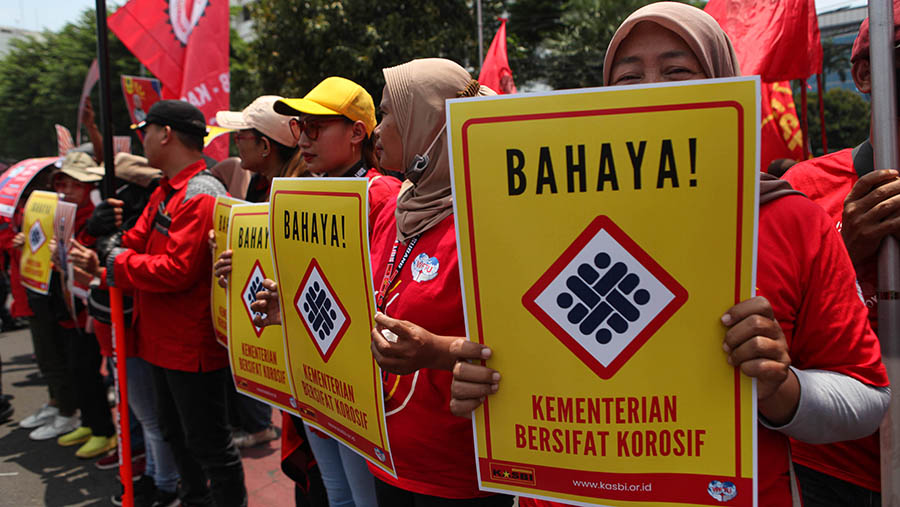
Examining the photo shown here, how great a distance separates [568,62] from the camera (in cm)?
2022

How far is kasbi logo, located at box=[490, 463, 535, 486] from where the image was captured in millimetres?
1151

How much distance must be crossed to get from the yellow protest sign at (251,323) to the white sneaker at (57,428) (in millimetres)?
3527

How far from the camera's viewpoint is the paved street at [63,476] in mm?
3977

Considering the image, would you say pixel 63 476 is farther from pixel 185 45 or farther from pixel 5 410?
pixel 185 45

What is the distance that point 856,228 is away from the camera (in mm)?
1285

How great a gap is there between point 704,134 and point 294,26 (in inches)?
563

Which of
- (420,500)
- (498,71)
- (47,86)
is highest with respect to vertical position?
(47,86)

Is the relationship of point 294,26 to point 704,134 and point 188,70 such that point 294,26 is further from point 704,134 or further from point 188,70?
point 704,134

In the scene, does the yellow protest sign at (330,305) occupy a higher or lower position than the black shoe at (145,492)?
higher

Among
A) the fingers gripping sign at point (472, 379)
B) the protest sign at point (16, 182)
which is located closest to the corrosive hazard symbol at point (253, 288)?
the fingers gripping sign at point (472, 379)

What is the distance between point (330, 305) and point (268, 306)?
1.78ft

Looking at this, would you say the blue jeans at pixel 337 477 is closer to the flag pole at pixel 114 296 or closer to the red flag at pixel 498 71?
the flag pole at pixel 114 296

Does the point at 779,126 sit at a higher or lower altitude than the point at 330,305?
higher

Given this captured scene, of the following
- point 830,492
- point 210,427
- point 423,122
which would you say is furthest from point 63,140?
point 830,492
